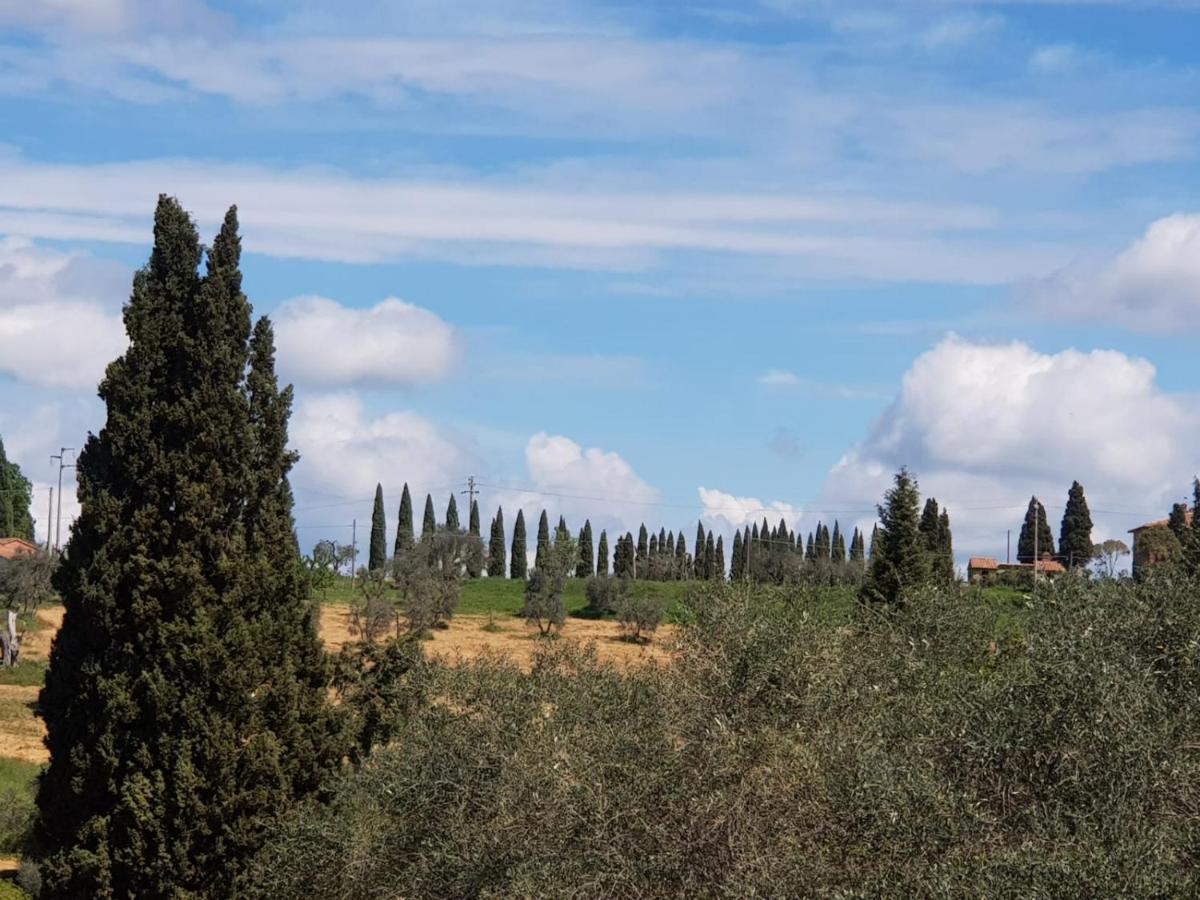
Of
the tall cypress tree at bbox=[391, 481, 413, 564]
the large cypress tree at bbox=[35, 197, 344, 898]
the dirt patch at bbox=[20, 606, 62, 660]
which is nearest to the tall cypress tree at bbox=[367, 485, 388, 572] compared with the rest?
the tall cypress tree at bbox=[391, 481, 413, 564]

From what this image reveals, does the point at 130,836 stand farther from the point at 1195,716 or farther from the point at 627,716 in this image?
the point at 1195,716

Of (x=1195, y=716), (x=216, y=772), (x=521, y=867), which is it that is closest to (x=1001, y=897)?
(x=1195, y=716)

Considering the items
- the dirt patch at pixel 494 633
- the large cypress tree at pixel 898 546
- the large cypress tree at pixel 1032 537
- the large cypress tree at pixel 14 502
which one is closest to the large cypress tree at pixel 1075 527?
the large cypress tree at pixel 1032 537

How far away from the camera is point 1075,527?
3784 inches

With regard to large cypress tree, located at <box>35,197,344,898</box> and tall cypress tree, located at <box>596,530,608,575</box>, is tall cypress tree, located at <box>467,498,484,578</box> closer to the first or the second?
tall cypress tree, located at <box>596,530,608,575</box>

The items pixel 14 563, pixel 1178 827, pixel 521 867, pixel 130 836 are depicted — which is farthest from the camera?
pixel 14 563

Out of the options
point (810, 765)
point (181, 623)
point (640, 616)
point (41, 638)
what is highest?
point (181, 623)

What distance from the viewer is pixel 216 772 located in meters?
20.8

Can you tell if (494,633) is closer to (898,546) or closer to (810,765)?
(898,546)

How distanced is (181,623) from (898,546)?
2639 cm

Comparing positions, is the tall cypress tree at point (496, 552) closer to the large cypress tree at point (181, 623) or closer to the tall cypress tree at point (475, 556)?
the tall cypress tree at point (475, 556)

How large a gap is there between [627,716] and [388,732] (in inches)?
297

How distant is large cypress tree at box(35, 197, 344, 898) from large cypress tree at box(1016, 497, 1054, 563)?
80.4 m

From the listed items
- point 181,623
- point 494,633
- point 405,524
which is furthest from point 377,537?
point 181,623
